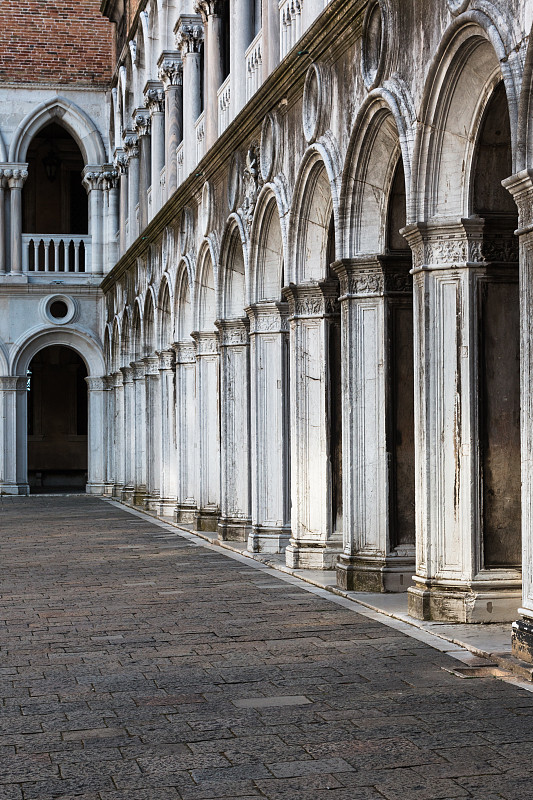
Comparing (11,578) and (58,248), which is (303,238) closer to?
(11,578)

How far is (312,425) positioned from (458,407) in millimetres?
3811

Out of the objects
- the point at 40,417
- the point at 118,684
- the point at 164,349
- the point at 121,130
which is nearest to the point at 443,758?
the point at 118,684

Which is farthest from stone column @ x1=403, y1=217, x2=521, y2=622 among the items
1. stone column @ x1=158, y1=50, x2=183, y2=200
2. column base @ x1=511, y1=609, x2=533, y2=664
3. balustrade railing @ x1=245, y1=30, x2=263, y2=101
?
stone column @ x1=158, y1=50, x2=183, y2=200

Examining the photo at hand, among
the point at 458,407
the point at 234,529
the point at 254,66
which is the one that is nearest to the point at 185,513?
the point at 234,529

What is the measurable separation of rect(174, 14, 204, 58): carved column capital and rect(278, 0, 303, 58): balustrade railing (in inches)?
224

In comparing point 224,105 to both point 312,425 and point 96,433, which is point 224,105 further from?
point 96,433

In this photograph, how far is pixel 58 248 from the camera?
1219 inches

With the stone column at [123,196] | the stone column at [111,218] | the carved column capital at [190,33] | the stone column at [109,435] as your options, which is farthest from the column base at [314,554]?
the stone column at [111,218]

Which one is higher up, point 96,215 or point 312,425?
point 96,215

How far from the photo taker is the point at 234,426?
1575cm

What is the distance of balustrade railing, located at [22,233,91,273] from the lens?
30250mm

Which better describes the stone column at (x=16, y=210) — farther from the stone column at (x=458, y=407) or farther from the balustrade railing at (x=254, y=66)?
the stone column at (x=458, y=407)

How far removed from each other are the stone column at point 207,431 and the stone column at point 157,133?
5.19 meters

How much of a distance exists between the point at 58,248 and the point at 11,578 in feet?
65.1
